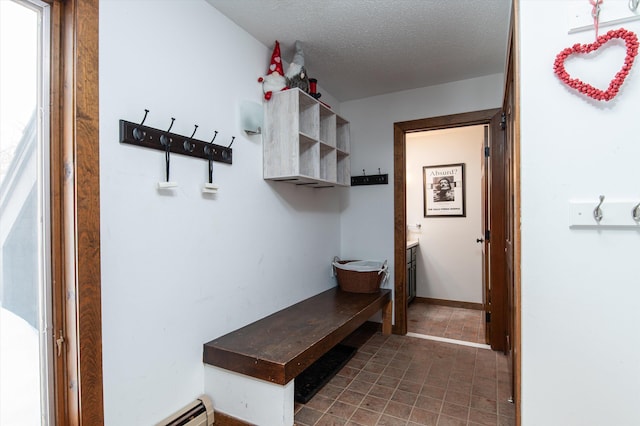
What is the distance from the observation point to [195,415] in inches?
65.7

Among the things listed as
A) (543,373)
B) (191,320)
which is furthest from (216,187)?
(543,373)

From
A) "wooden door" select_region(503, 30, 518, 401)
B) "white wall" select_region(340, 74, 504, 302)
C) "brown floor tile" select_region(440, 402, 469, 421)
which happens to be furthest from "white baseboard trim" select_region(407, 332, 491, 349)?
"brown floor tile" select_region(440, 402, 469, 421)

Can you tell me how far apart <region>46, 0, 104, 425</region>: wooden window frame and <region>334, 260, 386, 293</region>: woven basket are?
2165 millimetres

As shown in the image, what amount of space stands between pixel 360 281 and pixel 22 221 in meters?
2.47

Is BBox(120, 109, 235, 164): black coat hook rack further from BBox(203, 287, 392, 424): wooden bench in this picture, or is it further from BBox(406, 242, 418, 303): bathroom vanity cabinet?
BBox(406, 242, 418, 303): bathroom vanity cabinet

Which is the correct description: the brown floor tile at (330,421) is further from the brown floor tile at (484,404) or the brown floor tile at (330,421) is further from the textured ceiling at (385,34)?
the textured ceiling at (385,34)

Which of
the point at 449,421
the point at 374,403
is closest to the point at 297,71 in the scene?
the point at 374,403

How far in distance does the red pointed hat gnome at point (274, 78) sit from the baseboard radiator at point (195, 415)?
6.30 feet

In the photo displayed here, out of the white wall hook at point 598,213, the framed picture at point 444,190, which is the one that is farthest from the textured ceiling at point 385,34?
the framed picture at point 444,190

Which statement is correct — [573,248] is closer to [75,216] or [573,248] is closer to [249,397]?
[249,397]

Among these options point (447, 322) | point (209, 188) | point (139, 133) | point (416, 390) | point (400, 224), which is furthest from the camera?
point (447, 322)

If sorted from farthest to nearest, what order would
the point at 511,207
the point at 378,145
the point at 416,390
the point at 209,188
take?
1. the point at 378,145
2. the point at 416,390
3. the point at 511,207
4. the point at 209,188

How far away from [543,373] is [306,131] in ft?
6.77

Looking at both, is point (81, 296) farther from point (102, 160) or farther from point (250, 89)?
point (250, 89)
